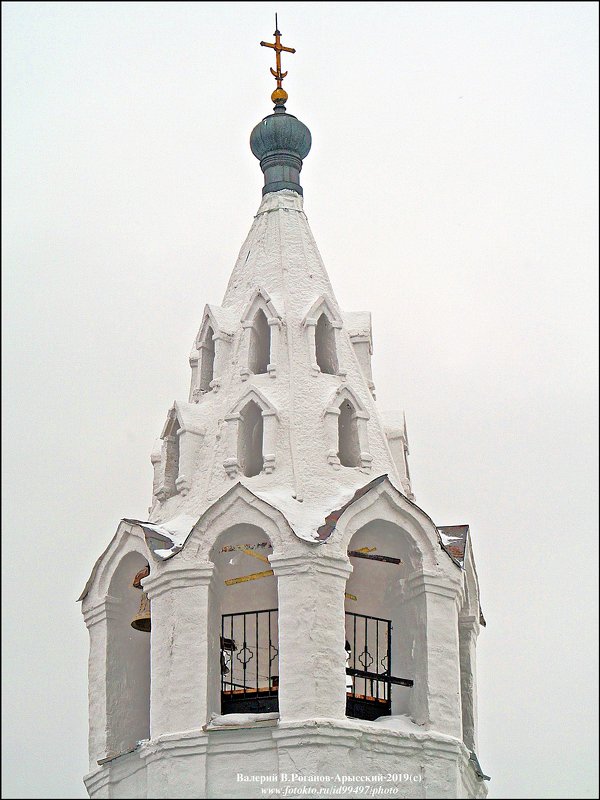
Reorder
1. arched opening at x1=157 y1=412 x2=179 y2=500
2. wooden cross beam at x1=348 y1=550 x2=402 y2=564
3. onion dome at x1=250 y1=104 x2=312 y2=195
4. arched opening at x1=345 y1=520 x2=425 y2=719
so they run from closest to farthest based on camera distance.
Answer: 1. arched opening at x1=345 y1=520 x2=425 y2=719
2. wooden cross beam at x1=348 y1=550 x2=402 y2=564
3. arched opening at x1=157 y1=412 x2=179 y2=500
4. onion dome at x1=250 y1=104 x2=312 y2=195

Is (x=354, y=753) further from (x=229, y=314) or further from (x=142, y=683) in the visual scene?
(x=229, y=314)

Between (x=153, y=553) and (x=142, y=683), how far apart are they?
1.98 m

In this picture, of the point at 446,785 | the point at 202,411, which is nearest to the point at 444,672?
the point at 446,785

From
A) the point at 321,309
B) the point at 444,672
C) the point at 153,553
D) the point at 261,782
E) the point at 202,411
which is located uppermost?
the point at 321,309

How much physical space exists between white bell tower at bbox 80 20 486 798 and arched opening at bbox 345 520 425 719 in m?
0.03

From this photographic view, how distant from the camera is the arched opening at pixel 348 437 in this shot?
22.8 meters

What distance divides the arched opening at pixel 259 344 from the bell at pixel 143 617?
3.35 meters

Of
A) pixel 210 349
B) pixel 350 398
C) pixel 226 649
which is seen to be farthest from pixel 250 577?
pixel 210 349

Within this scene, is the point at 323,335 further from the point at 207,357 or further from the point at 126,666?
the point at 126,666

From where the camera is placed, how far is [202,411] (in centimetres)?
2333

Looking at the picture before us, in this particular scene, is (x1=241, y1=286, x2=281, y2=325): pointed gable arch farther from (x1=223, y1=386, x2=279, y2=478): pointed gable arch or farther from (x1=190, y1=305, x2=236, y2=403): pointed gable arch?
(x1=223, y1=386, x2=279, y2=478): pointed gable arch

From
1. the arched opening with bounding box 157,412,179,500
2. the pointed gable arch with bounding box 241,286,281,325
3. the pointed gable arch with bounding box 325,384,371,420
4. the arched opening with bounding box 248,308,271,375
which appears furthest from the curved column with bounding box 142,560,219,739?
the pointed gable arch with bounding box 241,286,281,325

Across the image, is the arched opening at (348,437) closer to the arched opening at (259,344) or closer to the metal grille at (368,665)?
the arched opening at (259,344)

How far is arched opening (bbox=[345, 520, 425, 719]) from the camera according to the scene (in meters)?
21.6
